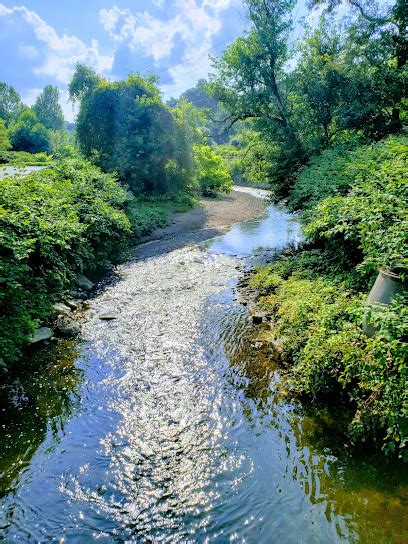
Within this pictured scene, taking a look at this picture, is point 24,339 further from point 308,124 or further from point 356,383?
point 308,124

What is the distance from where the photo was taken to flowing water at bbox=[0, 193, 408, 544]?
4.24m

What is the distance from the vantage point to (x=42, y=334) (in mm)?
8391

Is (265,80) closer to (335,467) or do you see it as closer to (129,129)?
(129,129)

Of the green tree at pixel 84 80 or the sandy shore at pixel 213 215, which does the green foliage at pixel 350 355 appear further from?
the green tree at pixel 84 80

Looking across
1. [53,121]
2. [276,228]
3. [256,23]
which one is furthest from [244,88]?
[53,121]

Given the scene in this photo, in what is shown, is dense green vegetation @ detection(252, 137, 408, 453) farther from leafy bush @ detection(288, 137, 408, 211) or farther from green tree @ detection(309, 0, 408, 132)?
green tree @ detection(309, 0, 408, 132)

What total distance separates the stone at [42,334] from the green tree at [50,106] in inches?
3710

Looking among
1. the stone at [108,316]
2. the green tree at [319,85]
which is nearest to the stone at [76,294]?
the stone at [108,316]

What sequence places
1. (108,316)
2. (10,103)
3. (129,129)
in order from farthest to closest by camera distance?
(10,103)
(129,129)
(108,316)

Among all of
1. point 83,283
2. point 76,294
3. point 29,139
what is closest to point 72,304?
point 76,294

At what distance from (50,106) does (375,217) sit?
103691 millimetres

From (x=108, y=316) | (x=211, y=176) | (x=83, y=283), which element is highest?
(x=211, y=176)

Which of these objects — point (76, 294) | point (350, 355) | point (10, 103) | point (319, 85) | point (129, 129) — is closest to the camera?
point (350, 355)

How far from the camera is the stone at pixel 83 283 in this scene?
40.1ft
